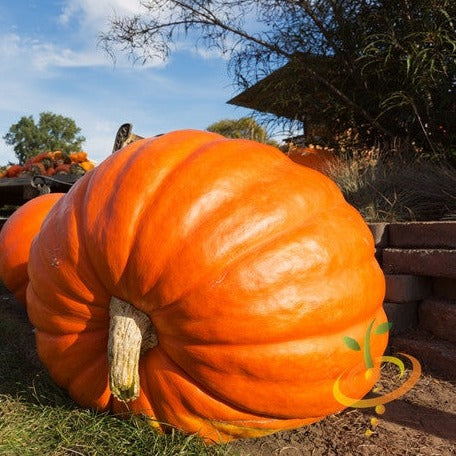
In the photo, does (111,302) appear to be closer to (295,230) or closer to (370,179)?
(295,230)

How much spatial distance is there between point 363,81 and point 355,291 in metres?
2.71

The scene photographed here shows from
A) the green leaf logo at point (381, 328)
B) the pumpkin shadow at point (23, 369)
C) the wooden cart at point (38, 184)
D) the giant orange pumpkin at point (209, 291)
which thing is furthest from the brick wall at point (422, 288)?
the wooden cart at point (38, 184)

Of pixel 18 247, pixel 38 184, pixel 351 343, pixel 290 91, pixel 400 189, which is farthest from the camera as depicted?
pixel 38 184

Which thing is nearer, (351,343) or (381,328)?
(351,343)

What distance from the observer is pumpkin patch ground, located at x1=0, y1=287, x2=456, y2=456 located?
147 cm

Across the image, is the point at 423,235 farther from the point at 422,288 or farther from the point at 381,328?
the point at 381,328

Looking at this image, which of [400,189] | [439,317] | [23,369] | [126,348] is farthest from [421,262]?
[23,369]

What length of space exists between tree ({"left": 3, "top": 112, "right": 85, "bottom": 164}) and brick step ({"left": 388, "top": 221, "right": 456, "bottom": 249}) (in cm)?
4005

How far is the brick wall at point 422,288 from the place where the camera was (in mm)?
2219

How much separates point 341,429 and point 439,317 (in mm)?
932

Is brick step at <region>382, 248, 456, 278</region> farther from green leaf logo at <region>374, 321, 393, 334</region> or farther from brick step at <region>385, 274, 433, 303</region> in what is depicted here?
green leaf logo at <region>374, 321, 393, 334</region>

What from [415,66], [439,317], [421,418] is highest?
[415,66]

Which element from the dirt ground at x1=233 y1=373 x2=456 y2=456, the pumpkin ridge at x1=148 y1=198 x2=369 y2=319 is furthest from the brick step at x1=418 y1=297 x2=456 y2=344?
the pumpkin ridge at x1=148 y1=198 x2=369 y2=319

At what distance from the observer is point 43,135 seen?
4103 cm
